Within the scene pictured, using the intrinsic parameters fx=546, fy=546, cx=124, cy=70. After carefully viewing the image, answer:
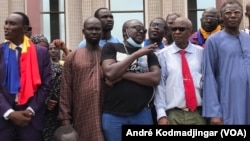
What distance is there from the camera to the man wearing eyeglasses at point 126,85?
505 cm

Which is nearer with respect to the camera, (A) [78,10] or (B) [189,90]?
(B) [189,90]

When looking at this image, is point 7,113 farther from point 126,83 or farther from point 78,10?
point 78,10

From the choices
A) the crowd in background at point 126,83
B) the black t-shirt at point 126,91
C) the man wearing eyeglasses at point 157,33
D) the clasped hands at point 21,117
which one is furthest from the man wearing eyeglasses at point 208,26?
the clasped hands at point 21,117

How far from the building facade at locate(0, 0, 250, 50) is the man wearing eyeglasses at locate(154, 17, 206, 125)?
10.7 m

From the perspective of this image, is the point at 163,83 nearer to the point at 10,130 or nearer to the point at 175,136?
the point at 175,136

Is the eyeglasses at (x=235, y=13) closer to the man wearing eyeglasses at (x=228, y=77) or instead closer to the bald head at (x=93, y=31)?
the man wearing eyeglasses at (x=228, y=77)

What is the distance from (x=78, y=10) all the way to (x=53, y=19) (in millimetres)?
814

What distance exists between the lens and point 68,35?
16.1m

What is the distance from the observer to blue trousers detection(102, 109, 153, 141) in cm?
508

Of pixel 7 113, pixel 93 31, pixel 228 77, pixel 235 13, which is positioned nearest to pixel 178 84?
pixel 228 77

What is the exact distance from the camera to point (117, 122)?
5078mm

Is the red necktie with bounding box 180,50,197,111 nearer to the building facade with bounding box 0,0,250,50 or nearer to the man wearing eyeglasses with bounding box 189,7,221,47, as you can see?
the man wearing eyeglasses with bounding box 189,7,221,47

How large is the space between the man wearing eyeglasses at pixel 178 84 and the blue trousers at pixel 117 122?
14 centimetres

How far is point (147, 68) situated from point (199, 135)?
88 centimetres
